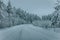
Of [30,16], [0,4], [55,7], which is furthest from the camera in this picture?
[30,16]

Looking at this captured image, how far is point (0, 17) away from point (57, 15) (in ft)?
48.8

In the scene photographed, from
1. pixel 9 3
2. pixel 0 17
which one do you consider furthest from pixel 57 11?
pixel 9 3

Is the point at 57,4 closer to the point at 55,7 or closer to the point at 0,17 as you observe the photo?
the point at 55,7

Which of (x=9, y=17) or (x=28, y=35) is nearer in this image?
(x=28, y=35)

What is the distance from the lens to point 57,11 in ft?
71.9

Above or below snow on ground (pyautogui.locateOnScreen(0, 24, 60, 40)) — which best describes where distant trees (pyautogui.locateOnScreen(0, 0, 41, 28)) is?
below

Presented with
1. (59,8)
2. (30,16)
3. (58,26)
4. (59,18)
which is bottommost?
(30,16)

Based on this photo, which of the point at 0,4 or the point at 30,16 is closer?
the point at 0,4

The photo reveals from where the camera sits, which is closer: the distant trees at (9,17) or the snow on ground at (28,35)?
the snow on ground at (28,35)

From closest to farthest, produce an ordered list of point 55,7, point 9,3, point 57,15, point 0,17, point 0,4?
point 57,15 < point 55,7 < point 0,17 < point 0,4 < point 9,3

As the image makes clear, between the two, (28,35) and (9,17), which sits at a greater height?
(28,35)

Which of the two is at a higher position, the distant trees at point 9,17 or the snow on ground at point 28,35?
the snow on ground at point 28,35

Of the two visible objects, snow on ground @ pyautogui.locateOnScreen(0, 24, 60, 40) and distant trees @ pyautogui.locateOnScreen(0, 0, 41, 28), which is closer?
snow on ground @ pyautogui.locateOnScreen(0, 24, 60, 40)

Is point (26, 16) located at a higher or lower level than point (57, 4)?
lower
